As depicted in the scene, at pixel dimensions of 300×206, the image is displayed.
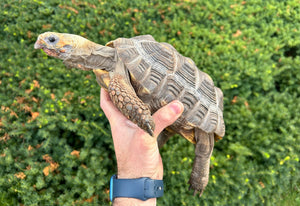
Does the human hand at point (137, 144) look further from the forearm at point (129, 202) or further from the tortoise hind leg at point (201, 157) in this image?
the tortoise hind leg at point (201, 157)

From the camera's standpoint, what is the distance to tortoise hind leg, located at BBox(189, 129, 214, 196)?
5.71 feet

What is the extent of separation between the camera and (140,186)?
151 cm

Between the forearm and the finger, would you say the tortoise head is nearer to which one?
the finger

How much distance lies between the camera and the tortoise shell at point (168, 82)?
1.36 metres

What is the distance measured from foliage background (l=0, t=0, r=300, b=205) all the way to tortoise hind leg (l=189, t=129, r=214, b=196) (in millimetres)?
261

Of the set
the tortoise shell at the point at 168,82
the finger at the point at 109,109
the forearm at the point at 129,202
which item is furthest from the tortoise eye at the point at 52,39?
the forearm at the point at 129,202

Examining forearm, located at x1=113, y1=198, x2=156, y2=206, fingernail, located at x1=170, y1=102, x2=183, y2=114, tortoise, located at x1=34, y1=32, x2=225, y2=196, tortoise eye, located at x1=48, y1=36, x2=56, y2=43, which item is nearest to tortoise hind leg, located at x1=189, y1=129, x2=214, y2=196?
tortoise, located at x1=34, y1=32, x2=225, y2=196

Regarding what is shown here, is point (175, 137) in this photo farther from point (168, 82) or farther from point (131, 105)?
point (131, 105)

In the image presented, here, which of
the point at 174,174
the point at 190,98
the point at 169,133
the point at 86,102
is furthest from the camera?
the point at 86,102

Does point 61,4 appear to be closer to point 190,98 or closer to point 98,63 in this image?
point 98,63

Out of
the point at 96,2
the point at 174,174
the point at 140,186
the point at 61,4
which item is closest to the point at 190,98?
the point at 140,186

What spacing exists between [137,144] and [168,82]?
0.51 m

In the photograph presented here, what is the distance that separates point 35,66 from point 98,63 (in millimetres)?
1754

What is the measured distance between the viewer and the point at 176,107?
1354 mm
